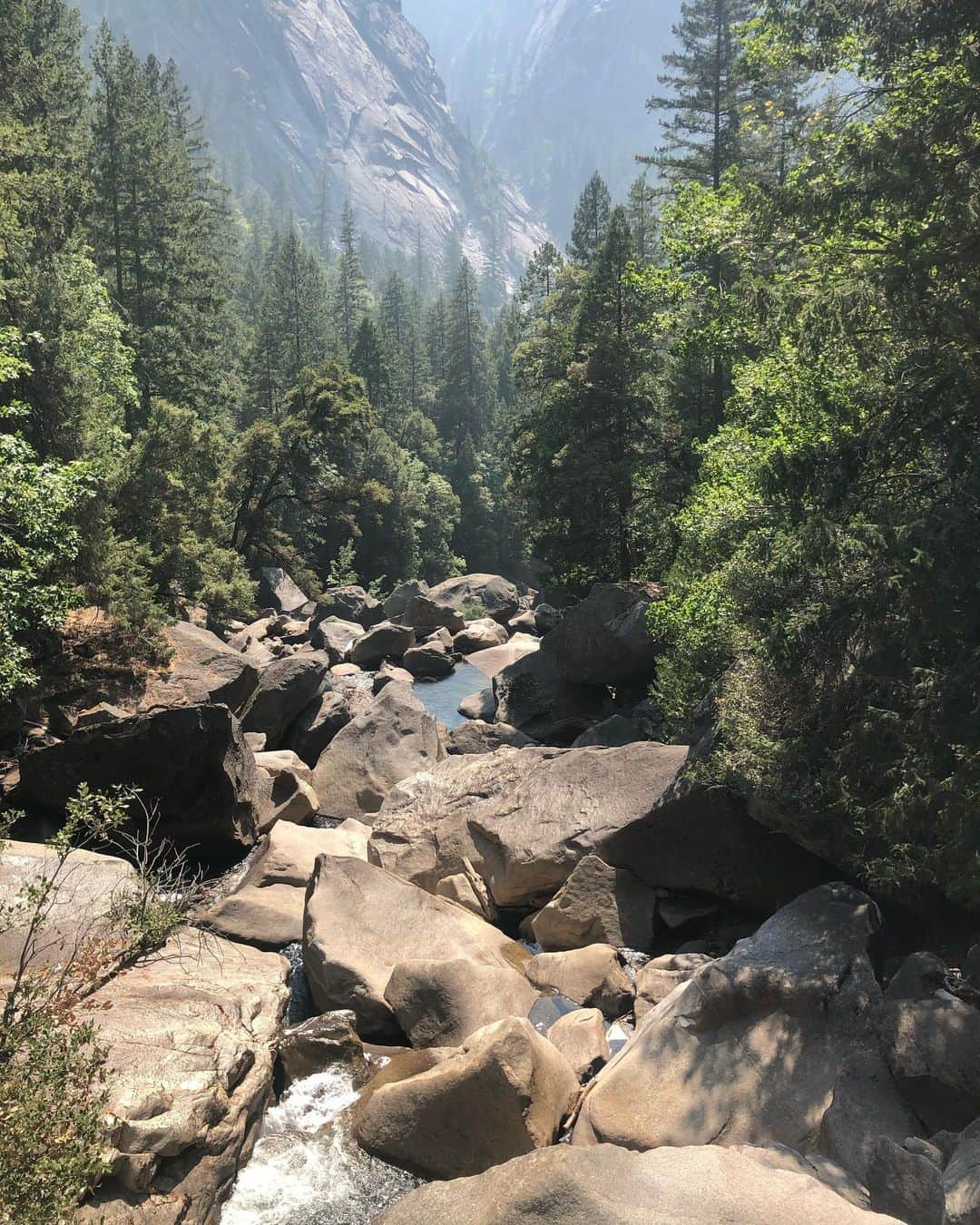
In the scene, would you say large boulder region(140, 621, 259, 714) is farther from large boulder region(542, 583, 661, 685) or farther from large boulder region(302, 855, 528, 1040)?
large boulder region(542, 583, 661, 685)

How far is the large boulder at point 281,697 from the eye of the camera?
19812mm

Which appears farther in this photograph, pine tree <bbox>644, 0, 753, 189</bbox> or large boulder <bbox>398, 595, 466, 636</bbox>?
large boulder <bbox>398, 595, 466, 636</bbox>

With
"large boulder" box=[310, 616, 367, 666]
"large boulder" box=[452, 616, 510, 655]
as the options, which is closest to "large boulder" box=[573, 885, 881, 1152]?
"large boulder" box=[310, 616, 367, 666]

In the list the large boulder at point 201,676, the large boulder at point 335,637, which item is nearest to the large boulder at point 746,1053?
the large boulder at point 201,676

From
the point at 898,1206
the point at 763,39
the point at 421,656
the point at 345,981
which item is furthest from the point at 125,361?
the point at 898,1206

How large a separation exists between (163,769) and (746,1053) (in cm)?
882

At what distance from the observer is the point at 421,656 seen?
3092cm

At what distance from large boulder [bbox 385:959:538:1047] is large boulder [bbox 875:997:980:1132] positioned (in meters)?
3.76

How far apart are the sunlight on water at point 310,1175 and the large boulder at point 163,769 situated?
5423 mm

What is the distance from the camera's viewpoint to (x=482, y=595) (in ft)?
141

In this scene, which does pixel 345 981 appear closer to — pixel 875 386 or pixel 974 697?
pixel 974 697

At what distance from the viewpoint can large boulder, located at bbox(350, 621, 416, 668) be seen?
31406mm

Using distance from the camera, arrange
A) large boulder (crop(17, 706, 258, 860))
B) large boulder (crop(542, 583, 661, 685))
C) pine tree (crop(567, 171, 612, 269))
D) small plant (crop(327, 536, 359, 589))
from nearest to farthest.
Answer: large boulder (crop(17, 706, 258, 860)) → large boulder (crop(542, 583, 661, 685)) → small plant (crop(327, 536, 359, 589)) → pine tree (crop(567, 171, 612, 269))

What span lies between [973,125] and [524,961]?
10.0 m
